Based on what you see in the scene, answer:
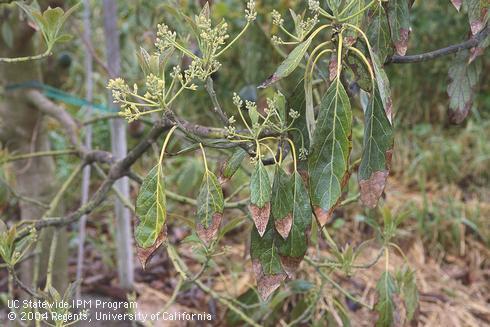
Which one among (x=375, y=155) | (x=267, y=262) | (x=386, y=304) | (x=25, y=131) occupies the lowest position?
(x=386, y=304)

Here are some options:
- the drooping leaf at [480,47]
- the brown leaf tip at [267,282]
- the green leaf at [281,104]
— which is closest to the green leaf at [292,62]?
the green leaf at [281,104]

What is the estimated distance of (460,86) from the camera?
103 cm

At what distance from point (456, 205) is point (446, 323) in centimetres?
72

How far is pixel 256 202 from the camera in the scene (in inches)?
27.4

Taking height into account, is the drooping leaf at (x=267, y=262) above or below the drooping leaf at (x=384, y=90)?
below

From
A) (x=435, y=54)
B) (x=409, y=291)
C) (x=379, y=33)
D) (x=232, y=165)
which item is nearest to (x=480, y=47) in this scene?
(x=435, y=54)

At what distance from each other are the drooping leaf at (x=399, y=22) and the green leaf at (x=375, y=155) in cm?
13

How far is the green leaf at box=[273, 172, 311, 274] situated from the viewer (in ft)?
2.35

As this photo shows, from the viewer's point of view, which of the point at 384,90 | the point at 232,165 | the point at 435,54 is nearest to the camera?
the point at 384,90

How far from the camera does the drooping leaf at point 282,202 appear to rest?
0.71m

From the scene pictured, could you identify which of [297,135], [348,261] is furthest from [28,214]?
[297,135]

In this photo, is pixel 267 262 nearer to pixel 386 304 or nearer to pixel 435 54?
pixel 435 54

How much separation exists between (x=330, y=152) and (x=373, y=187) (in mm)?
70

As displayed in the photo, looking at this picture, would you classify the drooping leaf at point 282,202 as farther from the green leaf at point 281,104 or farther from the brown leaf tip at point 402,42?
the brown leaf tip at point 402,42
